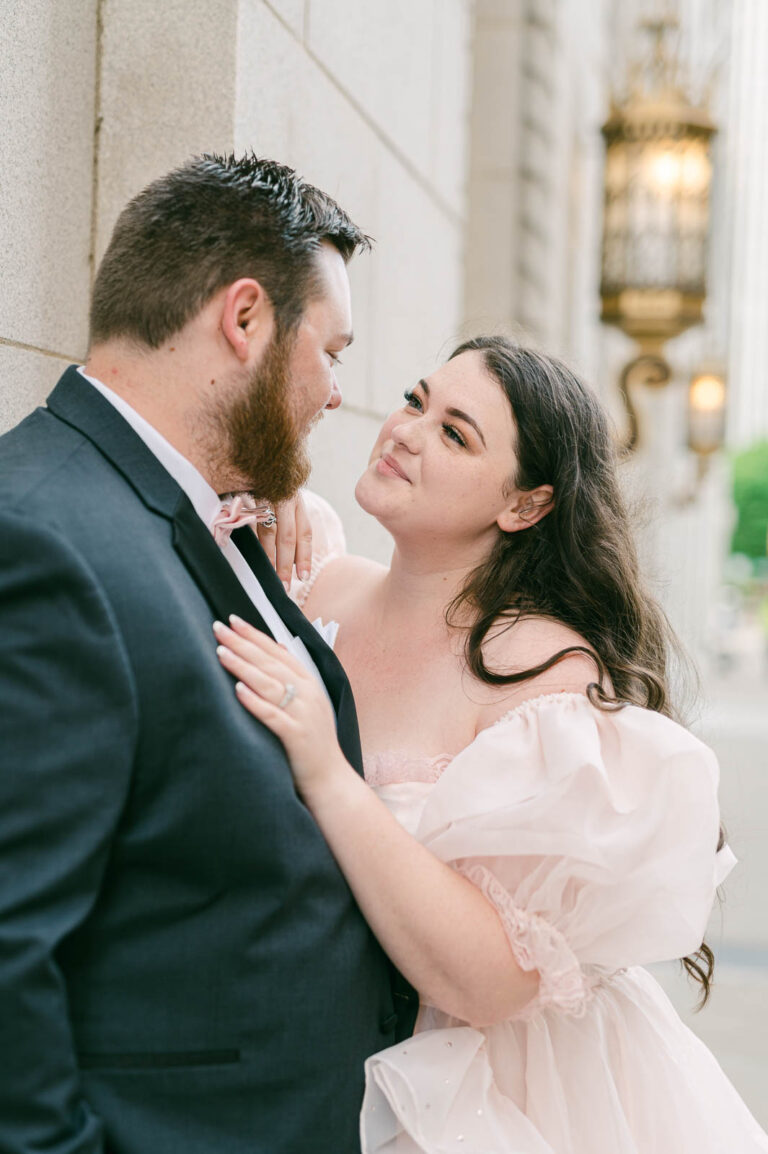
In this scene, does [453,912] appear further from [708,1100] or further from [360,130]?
[360,130]

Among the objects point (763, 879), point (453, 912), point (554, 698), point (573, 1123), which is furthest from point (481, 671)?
point (763, 879)

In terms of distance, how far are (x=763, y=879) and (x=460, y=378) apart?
6672 millimetres

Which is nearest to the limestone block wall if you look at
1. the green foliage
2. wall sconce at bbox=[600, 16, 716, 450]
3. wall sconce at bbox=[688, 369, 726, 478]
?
wall sconce at bbox=[600, 16, 716, 450]

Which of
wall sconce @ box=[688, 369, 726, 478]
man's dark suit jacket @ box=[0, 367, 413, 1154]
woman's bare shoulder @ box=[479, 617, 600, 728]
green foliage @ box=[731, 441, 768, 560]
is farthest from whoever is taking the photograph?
green foliage @ box=[731, 441, 768, 560]

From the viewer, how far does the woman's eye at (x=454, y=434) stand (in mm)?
2738

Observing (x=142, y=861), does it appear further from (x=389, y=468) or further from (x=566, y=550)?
(x=566, y=550)

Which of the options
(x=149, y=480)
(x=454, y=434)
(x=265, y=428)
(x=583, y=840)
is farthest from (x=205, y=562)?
(x=454, y=434)

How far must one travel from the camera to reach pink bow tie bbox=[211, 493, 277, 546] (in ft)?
7.22

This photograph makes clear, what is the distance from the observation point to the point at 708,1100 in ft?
8.46

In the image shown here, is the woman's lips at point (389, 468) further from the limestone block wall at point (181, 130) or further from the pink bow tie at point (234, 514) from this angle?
the limestone block wall at point (181, 130)

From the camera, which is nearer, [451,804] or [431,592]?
[451,804]

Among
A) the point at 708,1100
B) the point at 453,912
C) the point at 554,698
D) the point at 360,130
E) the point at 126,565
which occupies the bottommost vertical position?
the point at 708,1100

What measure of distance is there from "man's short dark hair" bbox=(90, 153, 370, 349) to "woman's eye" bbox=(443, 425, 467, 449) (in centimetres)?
69

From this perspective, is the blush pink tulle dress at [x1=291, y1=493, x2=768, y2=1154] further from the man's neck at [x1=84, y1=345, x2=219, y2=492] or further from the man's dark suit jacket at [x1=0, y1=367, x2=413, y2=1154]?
the man's neck at [x1=84, y1=345, x2=219, y2=492]
